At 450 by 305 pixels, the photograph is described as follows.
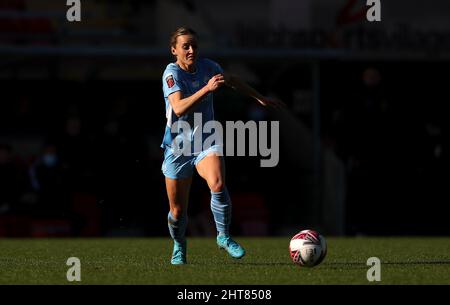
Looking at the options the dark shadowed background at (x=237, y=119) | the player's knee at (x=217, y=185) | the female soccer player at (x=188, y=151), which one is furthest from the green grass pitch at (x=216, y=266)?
the dark shadowed background at (x=237, y=119)

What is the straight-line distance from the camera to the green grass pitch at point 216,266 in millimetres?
7719

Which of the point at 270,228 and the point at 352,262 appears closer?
the point at 352,262

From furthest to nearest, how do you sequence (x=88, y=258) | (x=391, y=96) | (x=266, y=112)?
1. (x=391, y=96)
2. (x=266, y=112)
3. (x=88, y=258)

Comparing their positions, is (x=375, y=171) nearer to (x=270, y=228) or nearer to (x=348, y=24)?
(x=270, y=228)

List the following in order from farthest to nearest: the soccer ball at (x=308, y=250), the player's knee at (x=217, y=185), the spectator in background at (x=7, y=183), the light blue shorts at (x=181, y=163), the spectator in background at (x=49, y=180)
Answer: the spectator in background at (x=7, y=183) < the spectator in background at (x=49, y=180) < the light blue shorts at (x=181, y=163) < the player's knee at (x=217, y=185) < the soccer ball at (x=308, y=250)

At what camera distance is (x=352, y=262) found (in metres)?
9.45

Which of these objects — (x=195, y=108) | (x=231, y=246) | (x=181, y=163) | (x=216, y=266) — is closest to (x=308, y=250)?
(x=231, y=246)

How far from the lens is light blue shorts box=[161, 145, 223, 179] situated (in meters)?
8.95

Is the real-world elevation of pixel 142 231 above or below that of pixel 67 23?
below

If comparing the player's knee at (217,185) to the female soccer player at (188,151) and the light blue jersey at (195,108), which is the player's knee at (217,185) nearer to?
the female soccer player at (188,151)

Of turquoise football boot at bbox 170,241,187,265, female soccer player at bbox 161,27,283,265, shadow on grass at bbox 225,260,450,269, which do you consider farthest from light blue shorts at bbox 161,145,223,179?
shadow on grass at bbox 225,260,450,269

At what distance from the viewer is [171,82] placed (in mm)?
8750

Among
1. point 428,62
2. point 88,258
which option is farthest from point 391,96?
point 88,258

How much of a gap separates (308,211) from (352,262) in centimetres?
895
